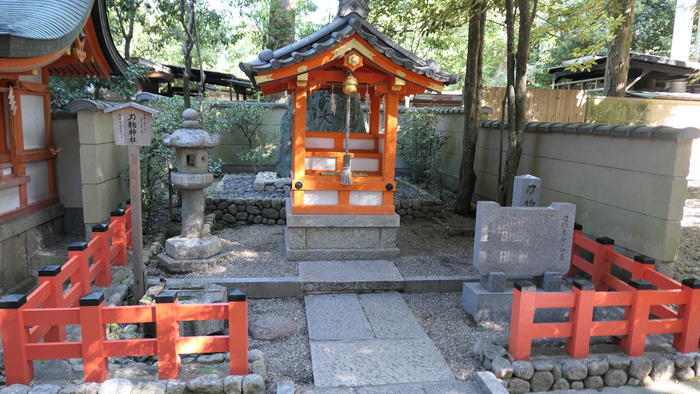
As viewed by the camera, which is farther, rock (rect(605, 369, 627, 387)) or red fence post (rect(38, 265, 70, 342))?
rock (rect(605, 369, 627, 387))

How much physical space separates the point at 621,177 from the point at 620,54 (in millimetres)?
7171

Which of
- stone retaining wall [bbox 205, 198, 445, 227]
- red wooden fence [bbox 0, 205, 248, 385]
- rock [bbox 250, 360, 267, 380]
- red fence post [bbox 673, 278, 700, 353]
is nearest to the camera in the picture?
red wooden fence [bbox 0, 205, 248, 385]

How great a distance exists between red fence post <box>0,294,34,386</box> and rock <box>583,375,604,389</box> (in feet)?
16.0

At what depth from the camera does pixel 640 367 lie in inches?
170

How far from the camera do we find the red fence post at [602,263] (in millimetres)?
5734

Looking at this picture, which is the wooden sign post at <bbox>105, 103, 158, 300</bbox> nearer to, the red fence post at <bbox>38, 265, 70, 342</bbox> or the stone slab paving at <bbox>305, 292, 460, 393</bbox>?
the red fence post at <bbox>38, 265, 70, 342</bbox>

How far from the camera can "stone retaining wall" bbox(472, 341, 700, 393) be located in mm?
4160

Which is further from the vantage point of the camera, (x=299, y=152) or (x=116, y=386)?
(x=299, y=152)

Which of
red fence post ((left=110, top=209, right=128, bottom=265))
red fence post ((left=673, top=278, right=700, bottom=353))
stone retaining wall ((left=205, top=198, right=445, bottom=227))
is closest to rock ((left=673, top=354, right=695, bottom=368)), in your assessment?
red fence post ((left=673, top=278, right=700, bottom=353))

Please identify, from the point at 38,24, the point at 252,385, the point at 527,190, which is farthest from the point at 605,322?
the point at 38,24

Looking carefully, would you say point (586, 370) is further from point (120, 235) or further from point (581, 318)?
point (120, 235)

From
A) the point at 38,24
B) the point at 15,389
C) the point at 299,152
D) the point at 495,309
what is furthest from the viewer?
the point at 299,152

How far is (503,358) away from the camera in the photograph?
427 cm

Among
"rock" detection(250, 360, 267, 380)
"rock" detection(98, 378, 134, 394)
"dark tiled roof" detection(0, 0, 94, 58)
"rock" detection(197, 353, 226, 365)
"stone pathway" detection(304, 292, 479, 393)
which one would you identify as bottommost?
"stone pathway" detection(304, 292, 479, 393)
